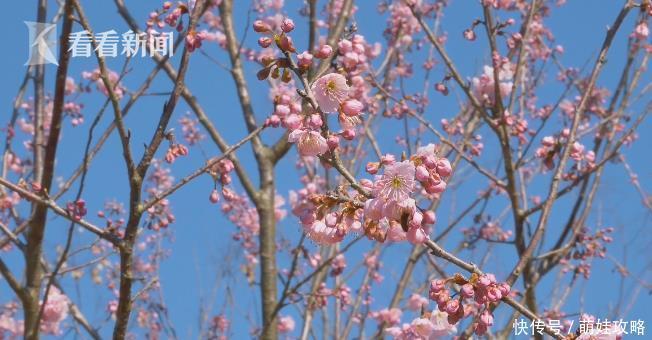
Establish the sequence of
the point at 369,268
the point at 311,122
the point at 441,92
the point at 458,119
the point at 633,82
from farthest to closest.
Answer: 1. the point at 369,268
2. the point at 458,119
3. the point at 633,82
4. the point at 441,92
5. the point at 311,122

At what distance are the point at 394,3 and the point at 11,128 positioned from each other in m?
3.35

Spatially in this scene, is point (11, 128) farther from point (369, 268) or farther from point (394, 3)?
point (394, 3)

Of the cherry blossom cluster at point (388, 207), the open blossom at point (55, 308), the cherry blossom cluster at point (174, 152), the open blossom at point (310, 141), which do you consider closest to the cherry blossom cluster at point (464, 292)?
the cherry blossom cluster at point (388, 207)

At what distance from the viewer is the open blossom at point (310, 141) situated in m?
1.86

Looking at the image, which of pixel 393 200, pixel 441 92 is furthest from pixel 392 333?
pixel 441 92

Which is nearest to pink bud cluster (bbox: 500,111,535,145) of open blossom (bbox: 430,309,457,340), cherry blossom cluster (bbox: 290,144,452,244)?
open blossom (bbox: 430,309,457,340)

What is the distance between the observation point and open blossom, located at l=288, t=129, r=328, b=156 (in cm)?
186

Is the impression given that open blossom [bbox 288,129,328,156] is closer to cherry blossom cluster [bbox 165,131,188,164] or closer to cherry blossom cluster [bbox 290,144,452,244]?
cherry blossom cluster [bbox 290,144,452,244]

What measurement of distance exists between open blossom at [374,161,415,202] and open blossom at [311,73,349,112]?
1.08 feet

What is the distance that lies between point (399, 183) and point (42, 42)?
2698 mm

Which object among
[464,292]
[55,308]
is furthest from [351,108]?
[55,308]

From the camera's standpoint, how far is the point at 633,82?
4.60 m

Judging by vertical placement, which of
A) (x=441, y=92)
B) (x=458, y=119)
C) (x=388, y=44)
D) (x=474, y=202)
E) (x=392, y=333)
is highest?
(x=388, y=44)

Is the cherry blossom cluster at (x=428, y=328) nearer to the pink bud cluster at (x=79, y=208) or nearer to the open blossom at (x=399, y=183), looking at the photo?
the open blossom at (x=399, y=183)
